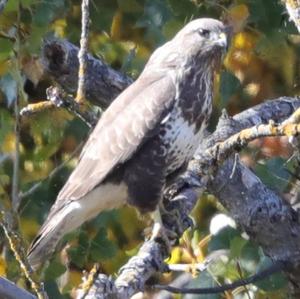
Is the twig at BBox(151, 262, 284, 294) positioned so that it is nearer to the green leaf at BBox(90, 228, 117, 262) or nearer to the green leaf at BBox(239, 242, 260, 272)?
the green leaf at BBox(239, 242, 260, 272)

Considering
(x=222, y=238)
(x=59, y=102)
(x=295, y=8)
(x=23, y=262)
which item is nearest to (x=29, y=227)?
(x=222, y=238)

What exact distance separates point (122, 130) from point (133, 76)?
72 cm

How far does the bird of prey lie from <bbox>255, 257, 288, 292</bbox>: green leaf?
1.71ft

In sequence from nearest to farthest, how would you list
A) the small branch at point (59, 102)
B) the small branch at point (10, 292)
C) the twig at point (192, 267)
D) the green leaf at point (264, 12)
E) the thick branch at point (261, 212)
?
1. the small branch at point (10, 292)
2. the small branch at point (59, 102)
3. the twig at point (192, 267)
4. the thick branch at point (261, 212)
5. the green leaf at point (264, 12)

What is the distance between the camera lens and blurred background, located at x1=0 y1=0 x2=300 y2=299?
4539mm

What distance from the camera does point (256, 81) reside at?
200 inches

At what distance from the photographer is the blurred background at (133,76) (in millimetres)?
4539

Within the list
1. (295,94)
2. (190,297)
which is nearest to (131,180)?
(190,297)

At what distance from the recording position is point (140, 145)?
411 cm

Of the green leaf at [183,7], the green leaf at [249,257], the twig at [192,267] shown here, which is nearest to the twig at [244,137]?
the twig at [192,267]

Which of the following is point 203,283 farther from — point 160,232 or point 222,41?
point 222,41

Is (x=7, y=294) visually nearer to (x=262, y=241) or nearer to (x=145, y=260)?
(x=145, y=260)

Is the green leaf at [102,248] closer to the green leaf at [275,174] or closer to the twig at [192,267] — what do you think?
the twig at [192,267]

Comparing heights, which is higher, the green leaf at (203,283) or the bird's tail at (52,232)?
the bird's tail at (52,232)
